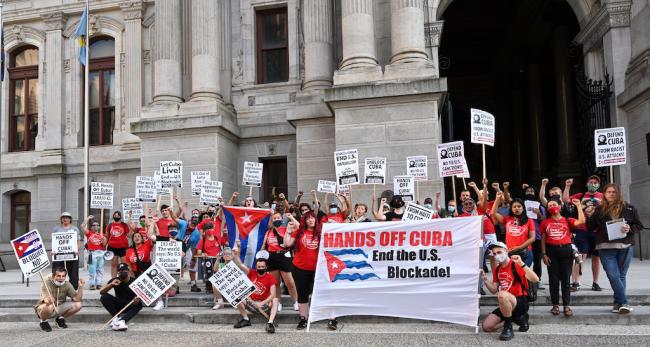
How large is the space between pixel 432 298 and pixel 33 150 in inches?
874

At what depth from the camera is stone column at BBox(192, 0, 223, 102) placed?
19.6 metres

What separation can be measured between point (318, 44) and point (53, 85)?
42.3 ft

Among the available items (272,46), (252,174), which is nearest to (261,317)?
(252,174)

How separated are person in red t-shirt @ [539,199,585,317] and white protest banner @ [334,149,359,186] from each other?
491cm

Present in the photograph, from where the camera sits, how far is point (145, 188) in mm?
15383

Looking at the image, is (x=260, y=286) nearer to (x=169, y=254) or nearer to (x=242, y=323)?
(x=242, y=323)

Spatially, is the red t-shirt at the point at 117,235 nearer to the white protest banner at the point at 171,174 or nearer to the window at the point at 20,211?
the white protest banner at the point at 171,174

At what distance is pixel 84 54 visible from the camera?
845 inches

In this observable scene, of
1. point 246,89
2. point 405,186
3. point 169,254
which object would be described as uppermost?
point 246,89

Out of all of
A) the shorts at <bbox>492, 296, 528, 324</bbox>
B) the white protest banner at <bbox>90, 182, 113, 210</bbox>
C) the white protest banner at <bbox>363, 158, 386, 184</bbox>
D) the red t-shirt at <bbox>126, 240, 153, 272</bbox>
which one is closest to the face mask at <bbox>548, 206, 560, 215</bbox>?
the shorts at <bbox>492, 296, 528, 324</bbox>

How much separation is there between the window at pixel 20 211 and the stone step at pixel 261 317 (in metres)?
14.9

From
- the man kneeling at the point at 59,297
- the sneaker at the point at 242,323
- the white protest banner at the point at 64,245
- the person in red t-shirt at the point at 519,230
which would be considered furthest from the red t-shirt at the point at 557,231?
the white protest banner at the point at 64,245

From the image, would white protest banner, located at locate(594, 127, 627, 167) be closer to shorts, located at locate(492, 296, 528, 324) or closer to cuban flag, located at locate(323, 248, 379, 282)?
shorts, located at locate(492, 296, 528, 324)

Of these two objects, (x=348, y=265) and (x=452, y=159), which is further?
(x=452, y=159)
